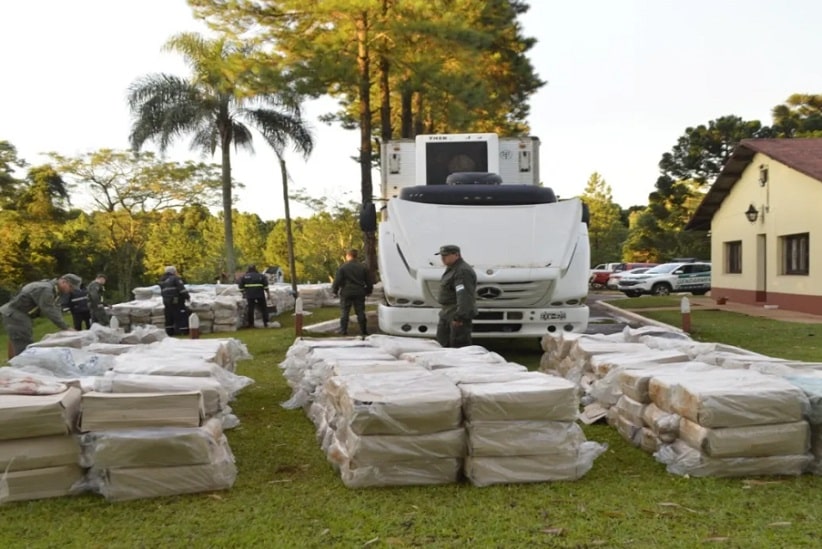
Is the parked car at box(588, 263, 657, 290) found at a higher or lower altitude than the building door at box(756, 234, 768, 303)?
lower

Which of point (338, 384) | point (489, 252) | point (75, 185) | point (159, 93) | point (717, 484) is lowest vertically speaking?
point (717, 484)

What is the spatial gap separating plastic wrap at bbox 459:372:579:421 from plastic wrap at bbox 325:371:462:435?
10cm

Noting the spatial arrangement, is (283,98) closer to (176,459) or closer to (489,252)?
(489,252)

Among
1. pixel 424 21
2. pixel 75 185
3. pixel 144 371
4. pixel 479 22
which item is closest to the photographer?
pixel 144 371

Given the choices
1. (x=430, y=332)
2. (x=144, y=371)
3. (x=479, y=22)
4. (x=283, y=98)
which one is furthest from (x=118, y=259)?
(x=144, y=371)

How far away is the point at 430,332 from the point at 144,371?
4.72 metres

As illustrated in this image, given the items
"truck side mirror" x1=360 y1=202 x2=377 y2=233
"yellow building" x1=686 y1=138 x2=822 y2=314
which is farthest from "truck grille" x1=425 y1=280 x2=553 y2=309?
"yellow building" x1=686 y1=138 x2=822 y2=314

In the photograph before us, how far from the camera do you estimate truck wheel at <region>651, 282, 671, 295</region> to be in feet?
109

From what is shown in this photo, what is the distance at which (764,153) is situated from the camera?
21922mm

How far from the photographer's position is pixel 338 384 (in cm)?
540

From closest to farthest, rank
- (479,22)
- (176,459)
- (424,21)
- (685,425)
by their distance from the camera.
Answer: (176,459)
(685,425)
(424,21)
(479,22)

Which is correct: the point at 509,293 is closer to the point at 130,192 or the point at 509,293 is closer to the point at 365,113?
the point at 365,113

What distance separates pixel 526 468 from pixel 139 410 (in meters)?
2.42

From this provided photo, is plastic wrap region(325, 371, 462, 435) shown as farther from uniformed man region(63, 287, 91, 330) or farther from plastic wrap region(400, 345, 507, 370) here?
uniformed man region(63, 287, 91, 330)
